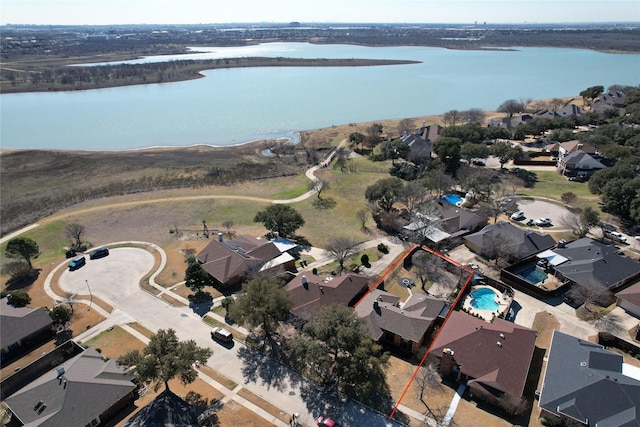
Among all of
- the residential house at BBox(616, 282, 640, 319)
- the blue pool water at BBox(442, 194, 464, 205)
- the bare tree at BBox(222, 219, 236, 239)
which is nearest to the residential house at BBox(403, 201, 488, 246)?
the blue pool water at BBox(442, 194, 464, 205)

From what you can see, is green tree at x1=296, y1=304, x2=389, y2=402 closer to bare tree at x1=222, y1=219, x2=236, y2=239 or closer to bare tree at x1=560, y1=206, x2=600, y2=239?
bare tree at x1=222, y1=219, x2=236, y2=239

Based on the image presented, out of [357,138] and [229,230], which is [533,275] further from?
[357,138]

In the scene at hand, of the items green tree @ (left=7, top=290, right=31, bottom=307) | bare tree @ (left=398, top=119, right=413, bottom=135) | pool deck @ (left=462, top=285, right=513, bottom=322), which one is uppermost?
green tree @ (left=7, top=290, right=31, bottom=307)

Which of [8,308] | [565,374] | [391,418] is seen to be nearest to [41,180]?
[8,308]

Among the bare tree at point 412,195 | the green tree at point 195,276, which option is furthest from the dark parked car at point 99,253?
the bare tree at point 412,195

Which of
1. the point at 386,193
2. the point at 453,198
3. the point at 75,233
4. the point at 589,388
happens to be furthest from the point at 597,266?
the point at 75,233

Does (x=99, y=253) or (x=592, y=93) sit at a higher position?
(x=592, y=93)
